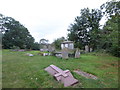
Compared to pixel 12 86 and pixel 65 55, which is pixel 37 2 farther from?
pixel 12 86

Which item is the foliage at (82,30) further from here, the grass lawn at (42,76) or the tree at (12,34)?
the tree at (12,34)

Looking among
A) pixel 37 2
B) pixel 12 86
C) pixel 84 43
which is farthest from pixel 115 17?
pixel 84 43

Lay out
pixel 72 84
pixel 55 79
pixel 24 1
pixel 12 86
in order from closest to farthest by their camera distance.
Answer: pixel 12 86, pixel 72 84, pixel 55 79, pixel 24 1

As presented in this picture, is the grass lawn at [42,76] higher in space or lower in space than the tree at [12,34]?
lower

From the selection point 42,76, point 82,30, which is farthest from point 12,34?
point 42,76

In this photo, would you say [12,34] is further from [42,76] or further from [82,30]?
[42,76]

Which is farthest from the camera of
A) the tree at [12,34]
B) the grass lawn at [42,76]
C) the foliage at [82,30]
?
the tree at [12,34]

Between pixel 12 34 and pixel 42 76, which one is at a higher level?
pixel 12 34

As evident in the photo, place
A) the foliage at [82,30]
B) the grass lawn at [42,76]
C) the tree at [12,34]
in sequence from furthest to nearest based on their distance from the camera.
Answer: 1. the tree at [12,34]
2. the foliage at [82,30]
3. the grass lawn at [42,76]

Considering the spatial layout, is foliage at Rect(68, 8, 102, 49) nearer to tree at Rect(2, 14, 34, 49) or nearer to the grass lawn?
the grass lawn

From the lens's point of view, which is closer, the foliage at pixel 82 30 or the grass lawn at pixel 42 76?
the grass lawn at pixel 42 76

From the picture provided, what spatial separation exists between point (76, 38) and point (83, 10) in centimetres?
Answer: 914

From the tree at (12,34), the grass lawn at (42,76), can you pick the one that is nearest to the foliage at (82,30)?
the grass lawn at (42,76)

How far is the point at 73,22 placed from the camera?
24016 mm
